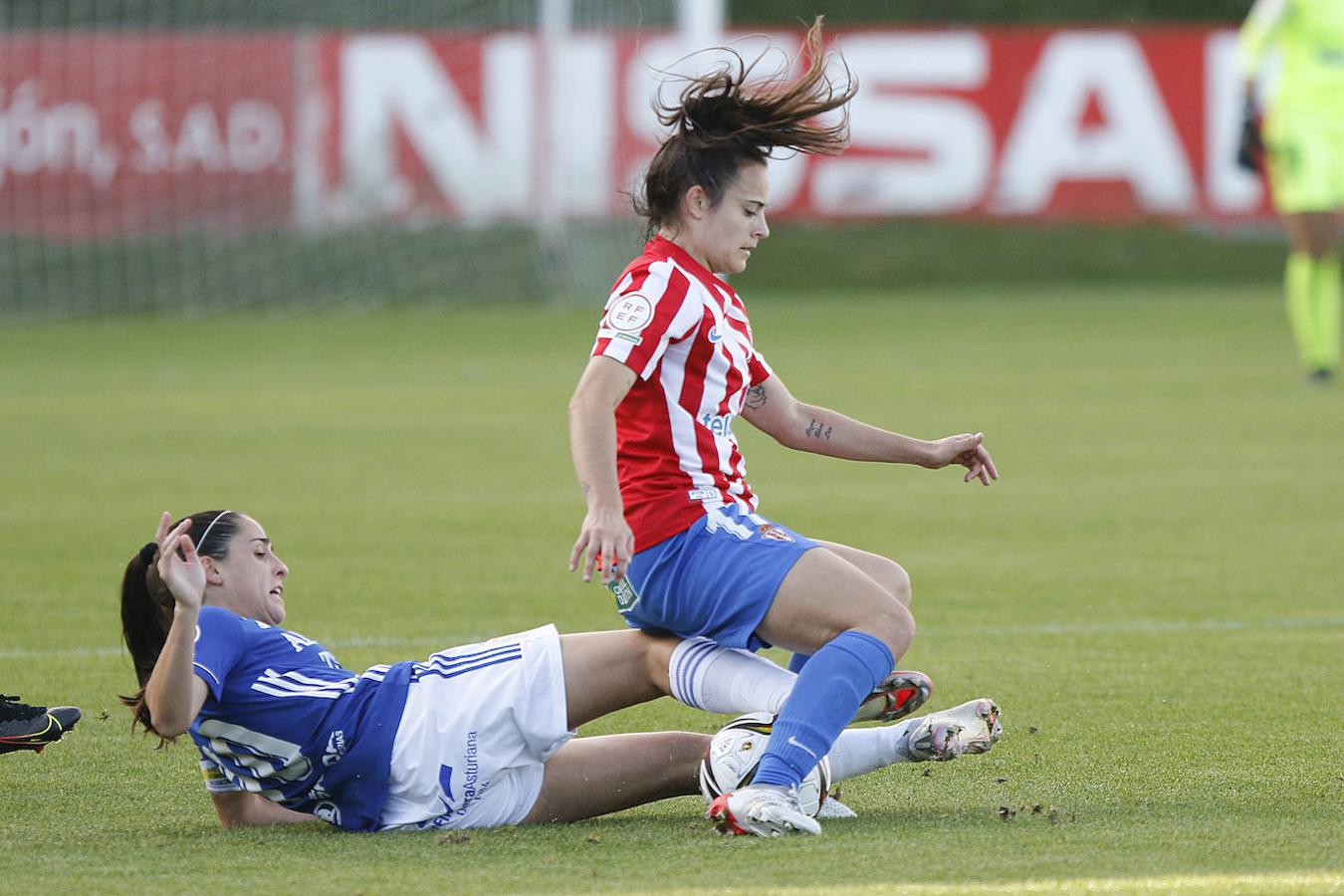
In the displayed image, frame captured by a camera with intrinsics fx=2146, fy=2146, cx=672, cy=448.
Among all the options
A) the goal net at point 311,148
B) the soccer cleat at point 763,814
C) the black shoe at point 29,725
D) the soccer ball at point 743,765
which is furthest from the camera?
the goal net at point 311,148

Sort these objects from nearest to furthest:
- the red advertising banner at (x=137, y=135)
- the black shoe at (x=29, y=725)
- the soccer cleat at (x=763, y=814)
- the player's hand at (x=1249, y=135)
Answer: the soccer cleat at (x=763, y=814), the black shoe at (x=29, y=725), the player's hand at (x=1249, y=135), the red advertising banner at (x=137, y=135)

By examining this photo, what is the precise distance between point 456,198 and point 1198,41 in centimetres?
794

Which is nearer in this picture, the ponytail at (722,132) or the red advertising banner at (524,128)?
the ponytail at (722,132)

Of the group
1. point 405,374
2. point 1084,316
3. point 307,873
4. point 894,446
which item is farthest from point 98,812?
point 1084,316

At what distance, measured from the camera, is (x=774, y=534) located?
171 inches

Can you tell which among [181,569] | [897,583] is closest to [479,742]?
[181,569]

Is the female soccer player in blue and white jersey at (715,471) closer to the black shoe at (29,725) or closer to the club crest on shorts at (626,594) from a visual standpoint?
the club crest on shorts at (626,594)

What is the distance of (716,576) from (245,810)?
3.56ft

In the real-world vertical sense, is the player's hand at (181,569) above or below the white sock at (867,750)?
above

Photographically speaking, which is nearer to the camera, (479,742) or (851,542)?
(479,742)

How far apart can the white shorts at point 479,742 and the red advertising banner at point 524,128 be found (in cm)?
1435

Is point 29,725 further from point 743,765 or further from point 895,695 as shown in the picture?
point 895,695

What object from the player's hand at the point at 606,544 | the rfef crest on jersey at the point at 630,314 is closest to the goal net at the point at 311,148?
the rfef crest on jersey at the point at 630,314

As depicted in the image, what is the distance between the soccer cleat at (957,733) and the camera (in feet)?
14.1
